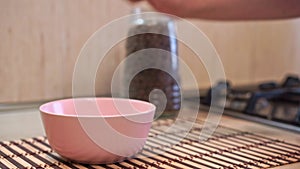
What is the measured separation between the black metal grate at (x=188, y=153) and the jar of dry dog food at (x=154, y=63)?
5.1 inches

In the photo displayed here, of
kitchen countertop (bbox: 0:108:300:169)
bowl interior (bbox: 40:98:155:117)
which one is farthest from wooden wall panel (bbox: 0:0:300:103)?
bowl interior (bbox: 40:98:155:117)

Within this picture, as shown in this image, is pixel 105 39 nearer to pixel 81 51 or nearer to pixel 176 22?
pixel 81 51

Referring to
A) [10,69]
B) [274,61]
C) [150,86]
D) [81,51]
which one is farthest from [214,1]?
[274,61]

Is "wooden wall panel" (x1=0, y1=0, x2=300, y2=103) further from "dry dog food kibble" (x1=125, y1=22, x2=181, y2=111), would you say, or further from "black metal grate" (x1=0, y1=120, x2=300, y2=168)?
"black metal grate" (x1=0, y1=120, x2=300, y2=168)

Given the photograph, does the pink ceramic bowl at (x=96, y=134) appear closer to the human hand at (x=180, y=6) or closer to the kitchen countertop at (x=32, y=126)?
the kitchen countertop at (x=32, y=126)

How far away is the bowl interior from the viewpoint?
2.16 feet

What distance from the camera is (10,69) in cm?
89

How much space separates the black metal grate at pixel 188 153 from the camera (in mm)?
606

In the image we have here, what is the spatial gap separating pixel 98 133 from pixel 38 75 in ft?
1.32

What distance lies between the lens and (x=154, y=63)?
36.1 inches

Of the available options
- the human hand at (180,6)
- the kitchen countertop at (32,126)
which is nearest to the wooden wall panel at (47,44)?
the kitchen countertop at (32,126)

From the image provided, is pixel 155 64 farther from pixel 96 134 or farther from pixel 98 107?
pixel 96 134

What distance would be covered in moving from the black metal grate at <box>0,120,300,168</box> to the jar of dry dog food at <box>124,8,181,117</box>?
0.42 feet

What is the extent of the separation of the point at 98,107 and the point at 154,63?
258mm
